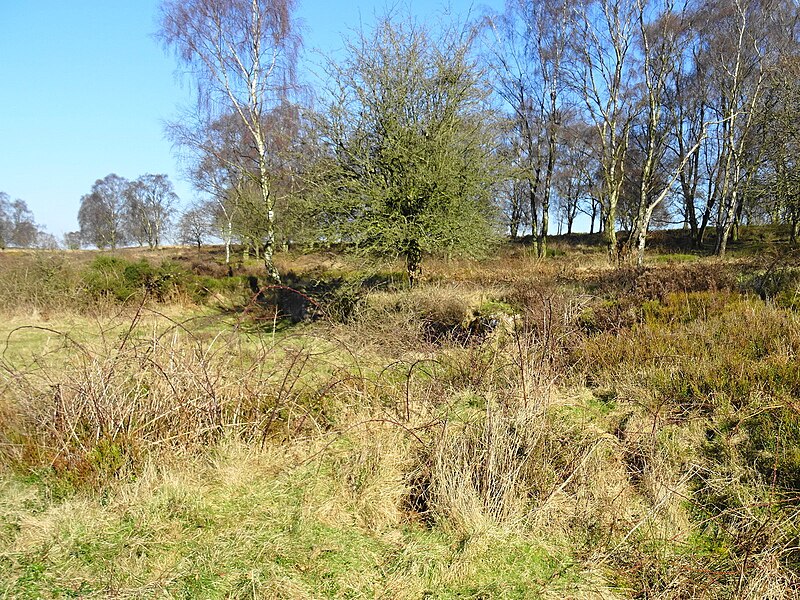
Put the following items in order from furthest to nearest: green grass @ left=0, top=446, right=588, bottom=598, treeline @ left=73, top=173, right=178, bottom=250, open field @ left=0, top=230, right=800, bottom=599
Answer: treeline @ left=73, top=173, right=178, bottom=250
open field @ left=0, top=230, right=800, bottom=599
green grass @ left=0, top=446, right=588, bottom=598

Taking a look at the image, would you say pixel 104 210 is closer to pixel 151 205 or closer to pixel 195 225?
pixel 151 205

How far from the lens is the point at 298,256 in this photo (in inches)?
757

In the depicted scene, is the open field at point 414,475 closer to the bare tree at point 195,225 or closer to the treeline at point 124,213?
the bare tree at point 195,225

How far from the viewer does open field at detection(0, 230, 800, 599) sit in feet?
8.52

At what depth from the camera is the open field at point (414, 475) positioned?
8.52 feet

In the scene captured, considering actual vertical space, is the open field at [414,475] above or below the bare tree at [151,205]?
below

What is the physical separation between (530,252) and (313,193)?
1445 cm

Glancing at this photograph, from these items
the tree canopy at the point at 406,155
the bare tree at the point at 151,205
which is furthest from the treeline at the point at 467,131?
the bare tree at the point at 151,205

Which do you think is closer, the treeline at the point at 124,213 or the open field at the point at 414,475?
the open field at the point at 414,475

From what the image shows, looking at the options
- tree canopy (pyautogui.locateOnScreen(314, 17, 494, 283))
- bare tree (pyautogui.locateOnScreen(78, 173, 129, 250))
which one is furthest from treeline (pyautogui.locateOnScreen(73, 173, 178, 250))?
tree canopy (pyautogui.locateOnScreen(314, 17, 494, 283))

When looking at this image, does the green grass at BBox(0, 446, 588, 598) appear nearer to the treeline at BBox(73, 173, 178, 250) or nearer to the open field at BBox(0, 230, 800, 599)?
the open field at BBox(0, 230, 800, 599)

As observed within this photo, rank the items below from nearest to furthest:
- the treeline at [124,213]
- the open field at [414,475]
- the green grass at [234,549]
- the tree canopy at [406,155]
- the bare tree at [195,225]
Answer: the green grass at [234,549]
the open field at [414,475]
the tree canopy at [406,155]
the bare tree at [195,225]
the treeline at [124,213]

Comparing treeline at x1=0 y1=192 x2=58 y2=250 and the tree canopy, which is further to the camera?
treeline at x1=0 y1=192 x2=58 y2=250

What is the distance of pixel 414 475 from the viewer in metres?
3.54
